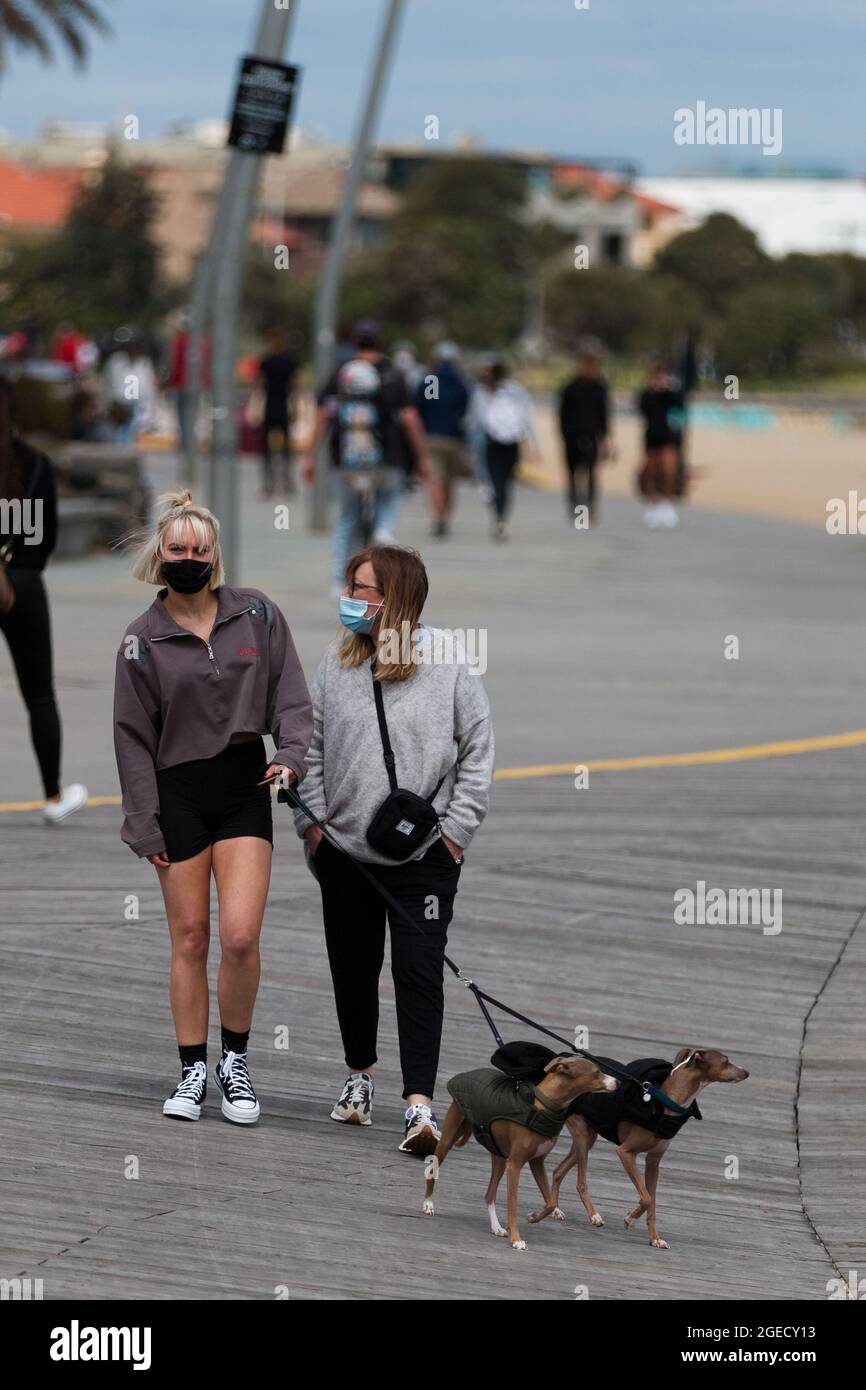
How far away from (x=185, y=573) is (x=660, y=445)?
2068cm

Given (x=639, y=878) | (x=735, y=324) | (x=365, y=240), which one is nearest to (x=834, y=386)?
(x=735, y=324)

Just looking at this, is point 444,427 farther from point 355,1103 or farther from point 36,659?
point 355,1103

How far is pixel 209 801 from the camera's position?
5.99m

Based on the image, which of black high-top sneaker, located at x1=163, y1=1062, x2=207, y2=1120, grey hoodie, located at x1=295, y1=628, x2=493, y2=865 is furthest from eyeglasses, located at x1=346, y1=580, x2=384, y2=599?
black high-top sneaker, located at x1=163, y1=1062, x2=207, y2=1120

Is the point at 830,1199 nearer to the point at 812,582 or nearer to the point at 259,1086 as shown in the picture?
the point at 259,1086

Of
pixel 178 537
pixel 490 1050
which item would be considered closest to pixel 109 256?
pixel 490 1050

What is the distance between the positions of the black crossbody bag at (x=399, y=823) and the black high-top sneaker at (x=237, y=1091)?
712 mm

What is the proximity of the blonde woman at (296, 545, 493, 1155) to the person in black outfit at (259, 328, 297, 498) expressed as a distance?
22.2 metres

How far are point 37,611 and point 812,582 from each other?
1279cm

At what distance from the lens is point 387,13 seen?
2455 centimetres

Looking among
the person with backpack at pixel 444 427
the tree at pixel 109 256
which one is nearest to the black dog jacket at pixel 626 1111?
the person with backpack at pixel 444 427

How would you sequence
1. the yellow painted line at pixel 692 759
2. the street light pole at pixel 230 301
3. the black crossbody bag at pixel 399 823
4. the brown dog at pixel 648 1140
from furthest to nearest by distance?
the street light pole at pixel 230 301
the yellow painted line at pixel 692 759
the black crossbody bag at pixel 399 823
the brown dog at pixel 648 1140

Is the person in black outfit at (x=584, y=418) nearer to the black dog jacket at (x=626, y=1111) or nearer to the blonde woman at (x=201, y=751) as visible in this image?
the blonde woman at (x=201, y=751)

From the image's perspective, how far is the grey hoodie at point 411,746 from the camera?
5906 mm
